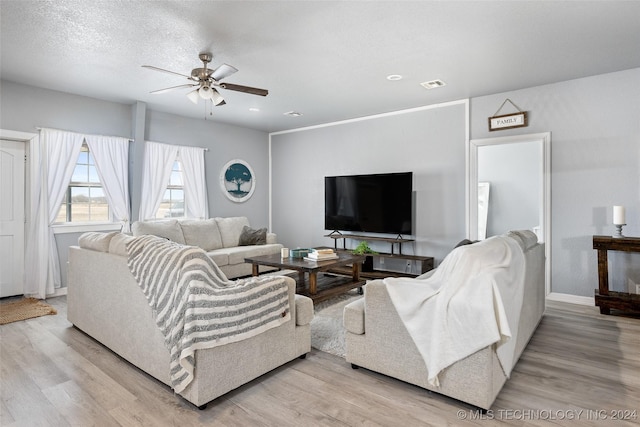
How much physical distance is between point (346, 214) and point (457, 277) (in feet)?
12.8

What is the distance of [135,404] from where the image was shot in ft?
6.84

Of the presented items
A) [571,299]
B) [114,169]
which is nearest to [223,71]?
[114,169]

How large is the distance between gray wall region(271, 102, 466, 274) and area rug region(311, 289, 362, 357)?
70.1 inches

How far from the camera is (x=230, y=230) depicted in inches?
232

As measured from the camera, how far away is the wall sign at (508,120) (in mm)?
4469

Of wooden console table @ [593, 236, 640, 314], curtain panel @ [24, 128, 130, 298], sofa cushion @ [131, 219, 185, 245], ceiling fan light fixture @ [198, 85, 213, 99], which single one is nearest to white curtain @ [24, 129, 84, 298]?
curtain panel @ [24, 128, 130, 298]

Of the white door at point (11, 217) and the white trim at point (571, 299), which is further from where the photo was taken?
the white door at point (11, 217)

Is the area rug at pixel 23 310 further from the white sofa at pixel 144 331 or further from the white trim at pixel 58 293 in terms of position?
the white sofa at pixel 144 331

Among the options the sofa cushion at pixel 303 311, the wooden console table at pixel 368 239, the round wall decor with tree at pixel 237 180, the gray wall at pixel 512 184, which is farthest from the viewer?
the round wall decor with tree at pixel 237 180

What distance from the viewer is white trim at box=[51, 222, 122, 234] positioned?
4.60 metres

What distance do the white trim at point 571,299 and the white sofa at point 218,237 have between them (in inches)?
150

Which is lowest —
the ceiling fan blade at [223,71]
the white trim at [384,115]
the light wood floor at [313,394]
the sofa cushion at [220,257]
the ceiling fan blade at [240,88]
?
the light wood floor at [313,394]

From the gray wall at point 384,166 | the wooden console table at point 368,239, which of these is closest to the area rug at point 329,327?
the wooden console table at point 368,239

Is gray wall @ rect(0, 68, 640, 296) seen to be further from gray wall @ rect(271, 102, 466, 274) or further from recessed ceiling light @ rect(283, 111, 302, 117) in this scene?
recessed ceiling light @ rect(283, 111, 302, 117)
